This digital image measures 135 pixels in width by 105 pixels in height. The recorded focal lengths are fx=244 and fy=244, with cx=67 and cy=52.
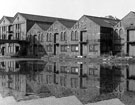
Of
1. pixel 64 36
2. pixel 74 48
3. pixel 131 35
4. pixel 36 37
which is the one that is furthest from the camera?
pixel 36 37

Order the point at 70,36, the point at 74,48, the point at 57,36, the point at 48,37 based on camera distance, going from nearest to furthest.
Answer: the point at 74,48
the point at 70,36
the point at 57,36
the point at 48,37

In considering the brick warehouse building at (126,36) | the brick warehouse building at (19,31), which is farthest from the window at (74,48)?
the brick warehouse building at (19,31)

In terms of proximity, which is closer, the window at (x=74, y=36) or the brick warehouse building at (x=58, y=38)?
the window at (x=74, y=36)

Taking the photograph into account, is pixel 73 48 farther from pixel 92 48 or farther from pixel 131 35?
pixel 131 35

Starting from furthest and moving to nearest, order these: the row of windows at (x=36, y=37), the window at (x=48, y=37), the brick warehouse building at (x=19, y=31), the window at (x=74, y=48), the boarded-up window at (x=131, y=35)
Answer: the brick warehouse building at (x=19, y=31) → the row of windows at (x=36, y=37) → the window at (x=48, y=37) → the window at (x=74, y=48) → the boarded-up window at (x=131, y=35)

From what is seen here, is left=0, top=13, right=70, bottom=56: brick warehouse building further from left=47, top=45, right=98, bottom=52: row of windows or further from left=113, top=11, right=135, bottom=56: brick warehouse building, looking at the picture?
left=113, top=11, right=135, bottom=56: brick warehouse building

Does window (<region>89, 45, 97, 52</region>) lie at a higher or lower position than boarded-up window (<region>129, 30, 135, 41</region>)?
lower

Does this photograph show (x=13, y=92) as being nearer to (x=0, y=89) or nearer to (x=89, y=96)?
(x=0, y=89)

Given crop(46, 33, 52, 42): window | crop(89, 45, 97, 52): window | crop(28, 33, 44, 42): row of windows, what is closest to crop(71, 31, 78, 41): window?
crop(89, 45, 97, 52): window

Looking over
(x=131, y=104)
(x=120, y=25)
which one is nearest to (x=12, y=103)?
(x=131, y=104)

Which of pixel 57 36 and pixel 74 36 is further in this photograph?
pixel 57 36

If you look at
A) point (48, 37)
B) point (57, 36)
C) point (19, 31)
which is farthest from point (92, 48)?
point (19, 31)

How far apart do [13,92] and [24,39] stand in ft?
172

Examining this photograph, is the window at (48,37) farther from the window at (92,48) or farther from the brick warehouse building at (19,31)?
the window at (92,48)
